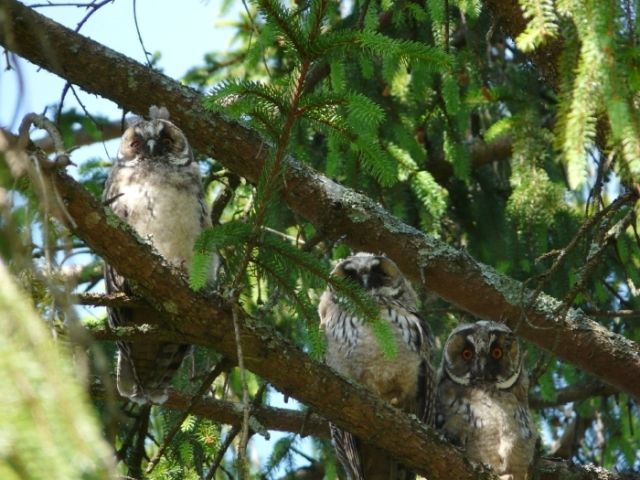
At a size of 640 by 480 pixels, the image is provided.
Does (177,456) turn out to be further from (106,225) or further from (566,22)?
(566,22)

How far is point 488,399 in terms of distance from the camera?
16.4 feet

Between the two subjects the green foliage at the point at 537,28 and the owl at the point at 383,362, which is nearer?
the green foliage at the point at 537,28

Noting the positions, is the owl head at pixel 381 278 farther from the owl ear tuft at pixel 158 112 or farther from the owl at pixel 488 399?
the owl ear tuft at pixel 158 112

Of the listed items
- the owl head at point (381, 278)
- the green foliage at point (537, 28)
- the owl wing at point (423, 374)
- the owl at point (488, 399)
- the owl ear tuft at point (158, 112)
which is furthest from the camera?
the owl head at point (381, 278)

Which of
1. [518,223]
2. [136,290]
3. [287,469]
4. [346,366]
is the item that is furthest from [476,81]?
[136,290]

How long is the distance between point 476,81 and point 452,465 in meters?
2.55

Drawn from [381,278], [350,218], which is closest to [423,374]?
[381,278]

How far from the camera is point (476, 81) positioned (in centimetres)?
569

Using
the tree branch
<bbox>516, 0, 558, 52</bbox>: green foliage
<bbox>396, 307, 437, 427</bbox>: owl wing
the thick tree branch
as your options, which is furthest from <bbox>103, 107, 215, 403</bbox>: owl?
the tree branch

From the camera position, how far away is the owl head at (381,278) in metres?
5.19

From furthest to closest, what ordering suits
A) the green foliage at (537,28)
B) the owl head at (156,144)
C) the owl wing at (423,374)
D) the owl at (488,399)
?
the owl wing at (423,374) < the owl at (488,399) < the owl head at (156,144) < the green foliage at (537,28)

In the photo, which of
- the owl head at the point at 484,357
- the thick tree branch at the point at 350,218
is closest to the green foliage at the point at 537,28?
the thick tree branch at the point at 350,218

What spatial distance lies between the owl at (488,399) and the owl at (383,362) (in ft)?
0.48

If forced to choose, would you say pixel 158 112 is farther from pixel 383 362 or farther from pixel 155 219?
pixel 383 362
